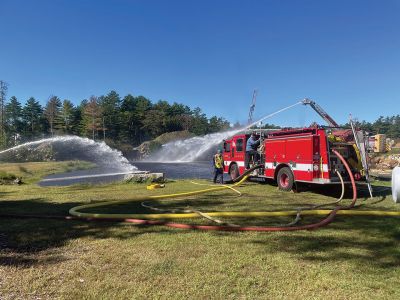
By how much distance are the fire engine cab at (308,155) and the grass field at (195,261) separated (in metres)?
4.30

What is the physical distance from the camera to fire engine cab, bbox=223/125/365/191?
1168 cm

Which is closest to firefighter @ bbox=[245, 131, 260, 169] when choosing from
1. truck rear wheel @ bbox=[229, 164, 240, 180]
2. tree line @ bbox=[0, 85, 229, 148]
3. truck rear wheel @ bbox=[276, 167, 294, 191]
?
truck rear wheel @ bbox=[229, 164, 240, 180]

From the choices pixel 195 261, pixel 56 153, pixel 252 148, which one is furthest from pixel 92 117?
pixel 195 261

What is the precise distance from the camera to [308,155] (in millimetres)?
12023

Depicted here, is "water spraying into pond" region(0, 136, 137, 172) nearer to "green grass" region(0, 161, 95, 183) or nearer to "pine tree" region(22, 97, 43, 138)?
"green grass" region(0, 161, 95, 183)

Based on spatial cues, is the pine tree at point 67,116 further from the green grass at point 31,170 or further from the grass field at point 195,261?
the grass field at point 195,261

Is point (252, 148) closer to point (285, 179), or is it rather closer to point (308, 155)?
point (285, 179)

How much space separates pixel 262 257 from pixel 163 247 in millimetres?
1529

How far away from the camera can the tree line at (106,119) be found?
103m

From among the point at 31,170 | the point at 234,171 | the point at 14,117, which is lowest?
the point at 31,170

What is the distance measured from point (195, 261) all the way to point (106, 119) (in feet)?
387

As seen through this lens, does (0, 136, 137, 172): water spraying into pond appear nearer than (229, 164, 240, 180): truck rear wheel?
No

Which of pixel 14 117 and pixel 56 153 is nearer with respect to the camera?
pixel 56 153

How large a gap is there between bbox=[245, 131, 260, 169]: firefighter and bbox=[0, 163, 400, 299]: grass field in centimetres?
847
